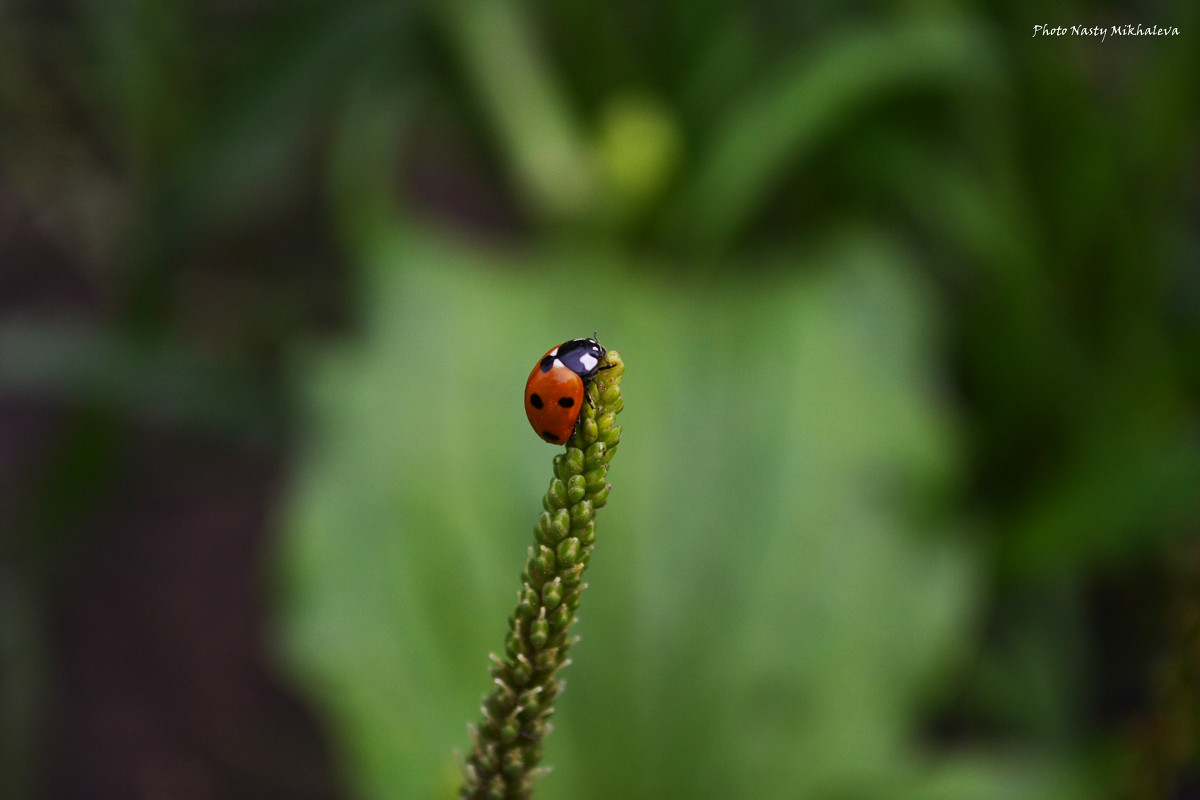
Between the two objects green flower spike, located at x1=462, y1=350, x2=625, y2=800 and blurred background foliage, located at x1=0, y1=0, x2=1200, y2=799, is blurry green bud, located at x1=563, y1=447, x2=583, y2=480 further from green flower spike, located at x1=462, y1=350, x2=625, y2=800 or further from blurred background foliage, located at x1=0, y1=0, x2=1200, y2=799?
blurred background foliage, located at x1=0, y1=0, x2=1200, y2=799

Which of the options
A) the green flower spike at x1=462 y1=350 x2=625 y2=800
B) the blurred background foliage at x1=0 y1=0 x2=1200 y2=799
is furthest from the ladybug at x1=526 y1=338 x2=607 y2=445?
the blurred background foliage at x1=0 y1=0 x2=1200 y2=799

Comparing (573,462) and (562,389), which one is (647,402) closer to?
(562,389)

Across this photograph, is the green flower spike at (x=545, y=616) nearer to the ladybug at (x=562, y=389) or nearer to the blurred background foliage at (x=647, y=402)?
the ladybug at (x=562, y=389)

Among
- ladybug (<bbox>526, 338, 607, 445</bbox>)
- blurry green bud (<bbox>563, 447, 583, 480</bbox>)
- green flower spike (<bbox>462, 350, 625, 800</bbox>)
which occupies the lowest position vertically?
green flower spike (<bbox>462, 350, 625, 800</bbox>)

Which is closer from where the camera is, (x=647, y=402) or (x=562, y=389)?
(x=562, y=389)

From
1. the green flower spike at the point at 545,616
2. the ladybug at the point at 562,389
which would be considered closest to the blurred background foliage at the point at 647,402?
the ladybug at the point at 562,389

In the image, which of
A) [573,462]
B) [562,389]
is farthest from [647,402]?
[573,462]
